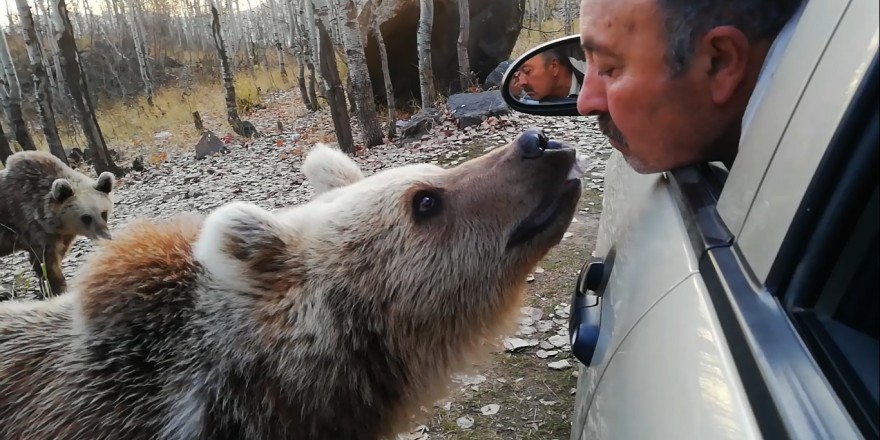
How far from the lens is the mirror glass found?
2.89m

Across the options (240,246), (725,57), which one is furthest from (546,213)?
(240,246)

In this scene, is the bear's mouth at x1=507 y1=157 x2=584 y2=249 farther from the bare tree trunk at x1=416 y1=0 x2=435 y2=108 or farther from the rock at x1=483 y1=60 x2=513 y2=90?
the rock at x1=483 y1=60 x2=513 y2=90

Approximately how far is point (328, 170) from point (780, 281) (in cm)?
250

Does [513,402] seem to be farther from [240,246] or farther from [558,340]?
[240,246]

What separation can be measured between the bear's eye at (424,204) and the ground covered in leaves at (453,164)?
0.77 metres

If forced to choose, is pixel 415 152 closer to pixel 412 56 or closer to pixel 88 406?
pixel 412 56

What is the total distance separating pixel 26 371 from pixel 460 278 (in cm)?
167

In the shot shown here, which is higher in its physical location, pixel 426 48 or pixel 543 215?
pixel 543 215

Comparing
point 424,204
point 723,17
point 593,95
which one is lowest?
point 424,204

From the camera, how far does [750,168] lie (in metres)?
1.22

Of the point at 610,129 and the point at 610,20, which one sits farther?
the point at 610,129

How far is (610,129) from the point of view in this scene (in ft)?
6.25

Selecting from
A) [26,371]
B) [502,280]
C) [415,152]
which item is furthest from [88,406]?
[415,152]

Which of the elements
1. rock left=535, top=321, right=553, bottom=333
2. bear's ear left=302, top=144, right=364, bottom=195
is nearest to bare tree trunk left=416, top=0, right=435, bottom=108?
rock left=535, top=321, right=553, bottom=333
